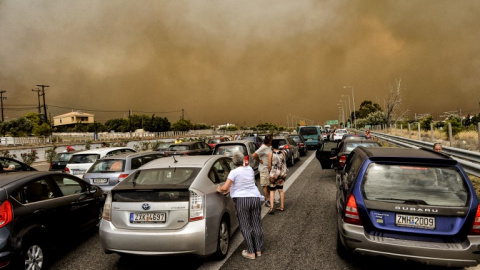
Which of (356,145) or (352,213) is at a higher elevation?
(356,145)

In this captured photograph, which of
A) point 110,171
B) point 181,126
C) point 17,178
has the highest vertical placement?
point 181,126

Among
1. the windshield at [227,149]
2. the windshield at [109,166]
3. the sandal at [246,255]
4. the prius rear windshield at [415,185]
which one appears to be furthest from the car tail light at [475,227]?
the windshield at [227,149]

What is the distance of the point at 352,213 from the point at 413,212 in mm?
690

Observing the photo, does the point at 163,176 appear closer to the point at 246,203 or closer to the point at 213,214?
the point at 213,214

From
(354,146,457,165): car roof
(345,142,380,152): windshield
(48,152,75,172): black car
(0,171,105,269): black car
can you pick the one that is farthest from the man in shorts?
(48,152,75,172): black car

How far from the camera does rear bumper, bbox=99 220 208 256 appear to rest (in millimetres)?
4062

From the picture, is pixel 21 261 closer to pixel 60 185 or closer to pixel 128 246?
pixel 128 246

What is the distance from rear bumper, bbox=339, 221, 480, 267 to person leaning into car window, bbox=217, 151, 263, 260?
143 cm

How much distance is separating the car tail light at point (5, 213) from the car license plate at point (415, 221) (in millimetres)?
4831

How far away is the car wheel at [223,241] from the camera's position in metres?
4.50

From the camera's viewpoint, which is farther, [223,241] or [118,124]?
[118,124]

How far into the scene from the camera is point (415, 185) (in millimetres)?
3896

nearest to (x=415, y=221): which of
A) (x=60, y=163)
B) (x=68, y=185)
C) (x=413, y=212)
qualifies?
(x=413, y=212)

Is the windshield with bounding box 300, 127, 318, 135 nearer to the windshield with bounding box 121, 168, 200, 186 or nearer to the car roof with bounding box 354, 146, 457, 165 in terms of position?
the car roof with bounding box 354, 146, 457, 165
